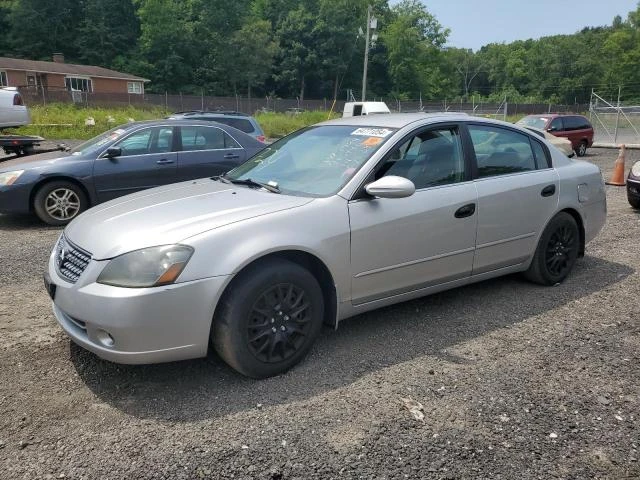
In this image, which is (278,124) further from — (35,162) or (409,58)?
(409,58)

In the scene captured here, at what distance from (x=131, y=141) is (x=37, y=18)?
68.3 m

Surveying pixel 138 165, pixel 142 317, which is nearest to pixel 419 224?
pixel 142 317

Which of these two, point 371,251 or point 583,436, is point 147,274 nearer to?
point 371,251

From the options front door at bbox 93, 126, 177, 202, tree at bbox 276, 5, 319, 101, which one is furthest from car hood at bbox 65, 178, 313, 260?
tree at bbox 276, 5, 319, 101

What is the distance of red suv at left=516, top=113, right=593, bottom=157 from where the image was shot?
1962 centimetres

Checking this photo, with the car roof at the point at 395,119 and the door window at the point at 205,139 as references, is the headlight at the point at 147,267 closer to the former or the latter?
the car roof at the point at 395,119

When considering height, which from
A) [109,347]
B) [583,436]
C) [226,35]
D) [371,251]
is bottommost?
[583,436]

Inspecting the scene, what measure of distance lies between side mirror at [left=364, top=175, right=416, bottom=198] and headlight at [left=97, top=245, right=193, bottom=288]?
1267mm

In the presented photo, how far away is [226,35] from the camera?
7025 centimetres

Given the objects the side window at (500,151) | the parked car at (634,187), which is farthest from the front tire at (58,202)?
the parked car at (634,187)

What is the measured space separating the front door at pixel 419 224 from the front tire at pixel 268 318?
42 centimetres

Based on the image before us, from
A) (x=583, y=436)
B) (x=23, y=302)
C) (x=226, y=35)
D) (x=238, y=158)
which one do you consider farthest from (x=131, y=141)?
(x=226, y=35)

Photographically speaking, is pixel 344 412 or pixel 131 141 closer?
pixel 344 412

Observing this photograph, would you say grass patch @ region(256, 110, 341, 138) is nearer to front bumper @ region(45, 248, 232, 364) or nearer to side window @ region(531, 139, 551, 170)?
side window @ region(531, 139, 551, 170)
